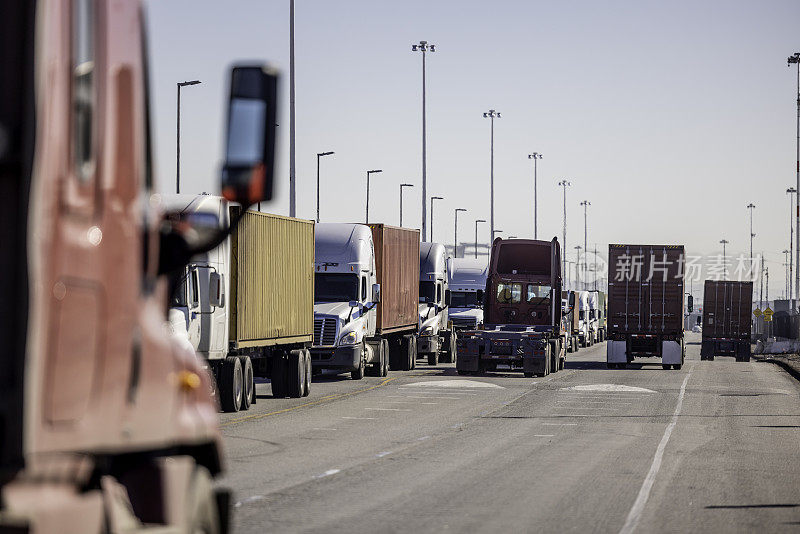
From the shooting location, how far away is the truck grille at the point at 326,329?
1288 inches

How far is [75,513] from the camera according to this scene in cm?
461

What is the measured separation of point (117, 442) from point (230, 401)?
1895 centimetres

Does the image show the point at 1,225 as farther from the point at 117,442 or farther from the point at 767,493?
the point at 767,493

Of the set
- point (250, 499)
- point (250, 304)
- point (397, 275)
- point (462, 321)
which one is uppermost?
point (397, 275)

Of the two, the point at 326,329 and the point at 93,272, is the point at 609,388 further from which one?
the point at 93,272

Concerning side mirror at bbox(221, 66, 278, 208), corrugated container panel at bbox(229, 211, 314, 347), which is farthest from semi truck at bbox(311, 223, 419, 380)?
side mirror at bbox(221, 66, 278, 208)

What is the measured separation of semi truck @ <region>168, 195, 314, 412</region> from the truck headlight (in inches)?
112

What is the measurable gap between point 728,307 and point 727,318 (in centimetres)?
72

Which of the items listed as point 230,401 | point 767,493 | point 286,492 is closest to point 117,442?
point 286,492

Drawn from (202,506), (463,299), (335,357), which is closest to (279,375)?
(335,357)

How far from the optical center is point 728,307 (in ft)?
195

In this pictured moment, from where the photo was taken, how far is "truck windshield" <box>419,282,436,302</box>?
46469 millimetres

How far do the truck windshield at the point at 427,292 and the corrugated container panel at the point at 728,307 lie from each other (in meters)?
17.1

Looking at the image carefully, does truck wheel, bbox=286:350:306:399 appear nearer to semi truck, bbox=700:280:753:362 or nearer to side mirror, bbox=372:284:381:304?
side mirror, bbox=372:284:381:304
